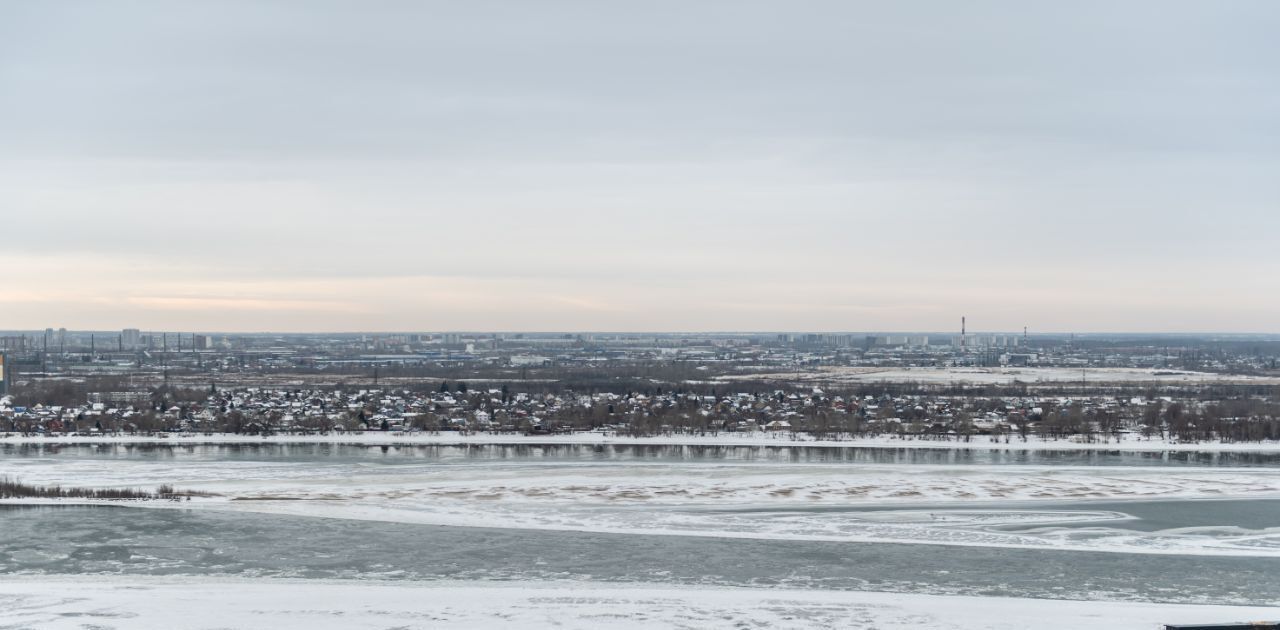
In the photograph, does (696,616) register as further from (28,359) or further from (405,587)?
(28,359)

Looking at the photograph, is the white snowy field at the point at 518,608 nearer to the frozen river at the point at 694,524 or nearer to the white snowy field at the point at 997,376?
the frozen river at the point at 694,524

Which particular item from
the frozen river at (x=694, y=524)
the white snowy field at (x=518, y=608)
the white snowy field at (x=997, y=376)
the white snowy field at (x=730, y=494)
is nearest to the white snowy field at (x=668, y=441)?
the frozen river at (x=694, y=524)

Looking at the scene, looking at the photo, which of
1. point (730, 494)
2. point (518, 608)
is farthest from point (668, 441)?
A: point (518, 608)

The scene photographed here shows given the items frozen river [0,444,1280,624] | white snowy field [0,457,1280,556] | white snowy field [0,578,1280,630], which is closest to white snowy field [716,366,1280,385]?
frozen river [0,444,1280,624]

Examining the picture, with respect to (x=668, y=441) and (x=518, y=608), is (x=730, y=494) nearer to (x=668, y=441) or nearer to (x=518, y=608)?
(x=518, y=608)

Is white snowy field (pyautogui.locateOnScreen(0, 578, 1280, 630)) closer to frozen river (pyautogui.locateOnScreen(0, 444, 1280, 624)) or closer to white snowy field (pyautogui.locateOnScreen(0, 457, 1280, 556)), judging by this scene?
frozen river (pyautogui.locateOnScreen(0, 444, 1280, 624))
